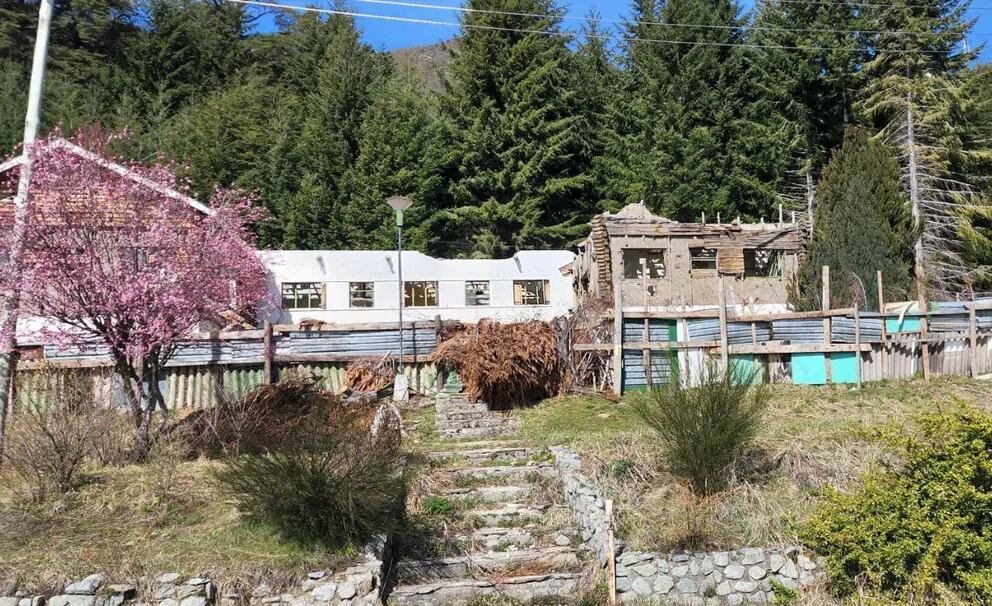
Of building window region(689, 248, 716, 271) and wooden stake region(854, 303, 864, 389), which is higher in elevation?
building window region(689, 248, 716, 271)

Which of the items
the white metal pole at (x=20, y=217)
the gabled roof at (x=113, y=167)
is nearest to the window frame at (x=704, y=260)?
the gabled roof at (x=113, y=167)

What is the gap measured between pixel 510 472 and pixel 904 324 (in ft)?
31.3

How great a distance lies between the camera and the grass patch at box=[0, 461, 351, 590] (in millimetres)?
5793

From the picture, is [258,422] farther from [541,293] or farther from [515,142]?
[515,142]

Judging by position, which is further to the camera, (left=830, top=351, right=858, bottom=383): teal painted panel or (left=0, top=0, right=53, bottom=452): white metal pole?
(left=830, top=351, right=858, bottom=383): teal painted panel

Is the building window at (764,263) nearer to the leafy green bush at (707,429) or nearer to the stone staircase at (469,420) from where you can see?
the stone staircase at (469,420)

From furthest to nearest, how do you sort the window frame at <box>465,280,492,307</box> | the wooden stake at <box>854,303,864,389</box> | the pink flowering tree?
1. the window frame at <box>465,280,492,307</box>
2. the wooden stake at <box>854,303,864,389</box>
3. the pink flowering tree

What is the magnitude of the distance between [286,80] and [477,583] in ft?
126

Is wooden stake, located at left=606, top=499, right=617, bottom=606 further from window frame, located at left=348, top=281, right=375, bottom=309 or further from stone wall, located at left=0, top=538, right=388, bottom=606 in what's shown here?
window frame, located at left=348, top=281, right=375, bottom=309

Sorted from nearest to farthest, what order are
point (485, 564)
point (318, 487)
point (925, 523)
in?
point (925, 523) → point (318, 487) → point (485, 564)

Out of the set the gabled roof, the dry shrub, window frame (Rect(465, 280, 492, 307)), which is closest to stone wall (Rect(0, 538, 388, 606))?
the dry shrub

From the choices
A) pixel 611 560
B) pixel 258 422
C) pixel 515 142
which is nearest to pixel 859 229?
pixel 515 142

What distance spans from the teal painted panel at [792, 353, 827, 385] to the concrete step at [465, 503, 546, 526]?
24.5ft

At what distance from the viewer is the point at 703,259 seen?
21.0m
